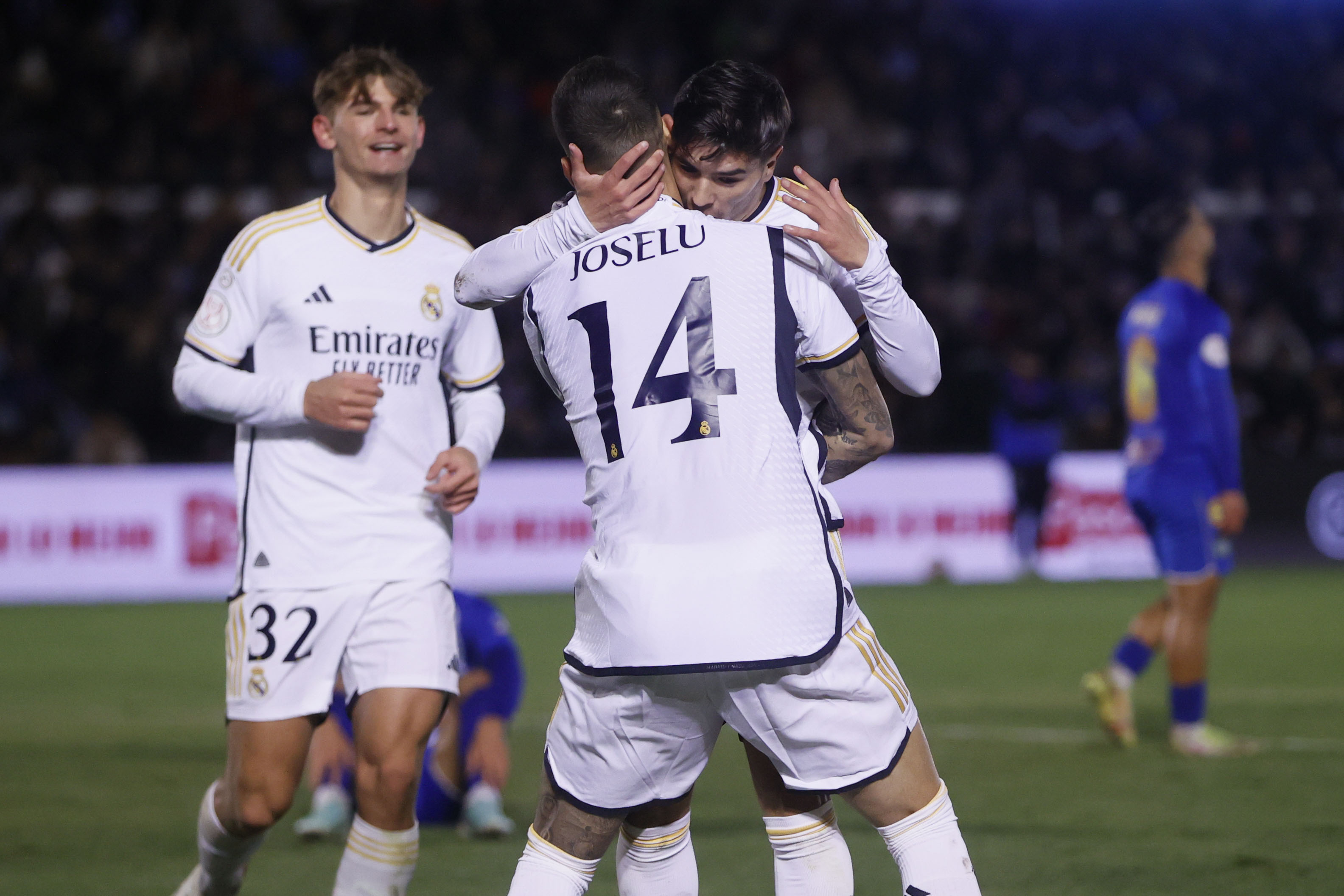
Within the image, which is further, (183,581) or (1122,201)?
(1122,201)

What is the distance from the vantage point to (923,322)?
2.87 meters

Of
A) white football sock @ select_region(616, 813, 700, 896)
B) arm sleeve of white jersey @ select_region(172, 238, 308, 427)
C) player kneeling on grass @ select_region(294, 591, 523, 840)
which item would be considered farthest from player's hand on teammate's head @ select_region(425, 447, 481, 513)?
player kneeling on grass @ select_region(294, 591, 523, 840)

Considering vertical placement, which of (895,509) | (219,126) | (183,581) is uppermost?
(219,126)

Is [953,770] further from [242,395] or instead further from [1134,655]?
[242,395]

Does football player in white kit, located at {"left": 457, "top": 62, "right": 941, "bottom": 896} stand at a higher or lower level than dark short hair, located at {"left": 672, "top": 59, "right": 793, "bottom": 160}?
lower

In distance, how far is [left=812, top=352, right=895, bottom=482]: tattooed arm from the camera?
2.94 metres

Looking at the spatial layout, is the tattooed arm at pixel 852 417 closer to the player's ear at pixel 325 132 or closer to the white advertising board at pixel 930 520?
the player's ear at pixel 325 132

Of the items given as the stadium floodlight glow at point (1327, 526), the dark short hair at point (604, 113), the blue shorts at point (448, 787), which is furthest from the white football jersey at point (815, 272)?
the stadium floodlight glow at point (1327, 526)

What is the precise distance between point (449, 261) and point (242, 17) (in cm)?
1413

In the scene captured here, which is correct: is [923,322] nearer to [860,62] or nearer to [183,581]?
[183,581]

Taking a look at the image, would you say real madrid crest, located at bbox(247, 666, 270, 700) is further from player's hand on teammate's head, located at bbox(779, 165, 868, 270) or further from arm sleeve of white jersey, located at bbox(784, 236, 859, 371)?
player's hand on teammate's head, located at bbox(779, 165, 868, 270)

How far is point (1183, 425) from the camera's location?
22.2 ft

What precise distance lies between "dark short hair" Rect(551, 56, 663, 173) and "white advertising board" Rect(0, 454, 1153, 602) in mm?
9689

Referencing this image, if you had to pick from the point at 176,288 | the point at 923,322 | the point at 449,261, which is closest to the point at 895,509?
the point at 176,288
